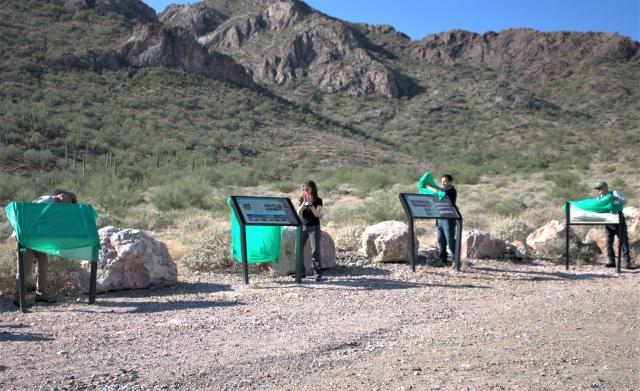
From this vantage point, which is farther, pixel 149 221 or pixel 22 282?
pixel 149 221

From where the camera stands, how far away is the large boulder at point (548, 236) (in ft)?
40.3

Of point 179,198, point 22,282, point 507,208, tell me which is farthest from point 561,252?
point 179,198

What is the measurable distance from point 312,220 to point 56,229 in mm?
3607

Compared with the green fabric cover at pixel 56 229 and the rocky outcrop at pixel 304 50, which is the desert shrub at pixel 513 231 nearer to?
the green fabric cover at pixel 56 229

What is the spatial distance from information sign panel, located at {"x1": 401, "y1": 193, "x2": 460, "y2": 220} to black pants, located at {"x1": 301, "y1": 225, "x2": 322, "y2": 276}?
5.65 feet

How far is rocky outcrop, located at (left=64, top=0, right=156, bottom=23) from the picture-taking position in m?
60.3

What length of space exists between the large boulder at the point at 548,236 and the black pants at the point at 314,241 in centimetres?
515

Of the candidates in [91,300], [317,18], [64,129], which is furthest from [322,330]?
[317,18]

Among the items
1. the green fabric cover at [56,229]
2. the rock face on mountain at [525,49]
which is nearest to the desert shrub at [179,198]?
the green fabric cover at [56,229]

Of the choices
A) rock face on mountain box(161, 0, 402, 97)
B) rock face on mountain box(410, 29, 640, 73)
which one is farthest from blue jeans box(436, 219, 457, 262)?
rock face on mountain box(410, 29, 640, 73)

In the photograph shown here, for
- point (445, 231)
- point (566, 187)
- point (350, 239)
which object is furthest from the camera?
point (566, 187)

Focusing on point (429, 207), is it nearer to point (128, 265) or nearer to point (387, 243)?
point (387, 243)

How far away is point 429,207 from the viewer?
10.5 m

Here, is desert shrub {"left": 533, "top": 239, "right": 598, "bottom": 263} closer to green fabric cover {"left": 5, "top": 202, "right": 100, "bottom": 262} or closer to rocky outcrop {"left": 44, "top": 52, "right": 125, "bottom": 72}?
green fabric cover {"left": 5, "top": 202, "right": 100, "bottom": 262}
